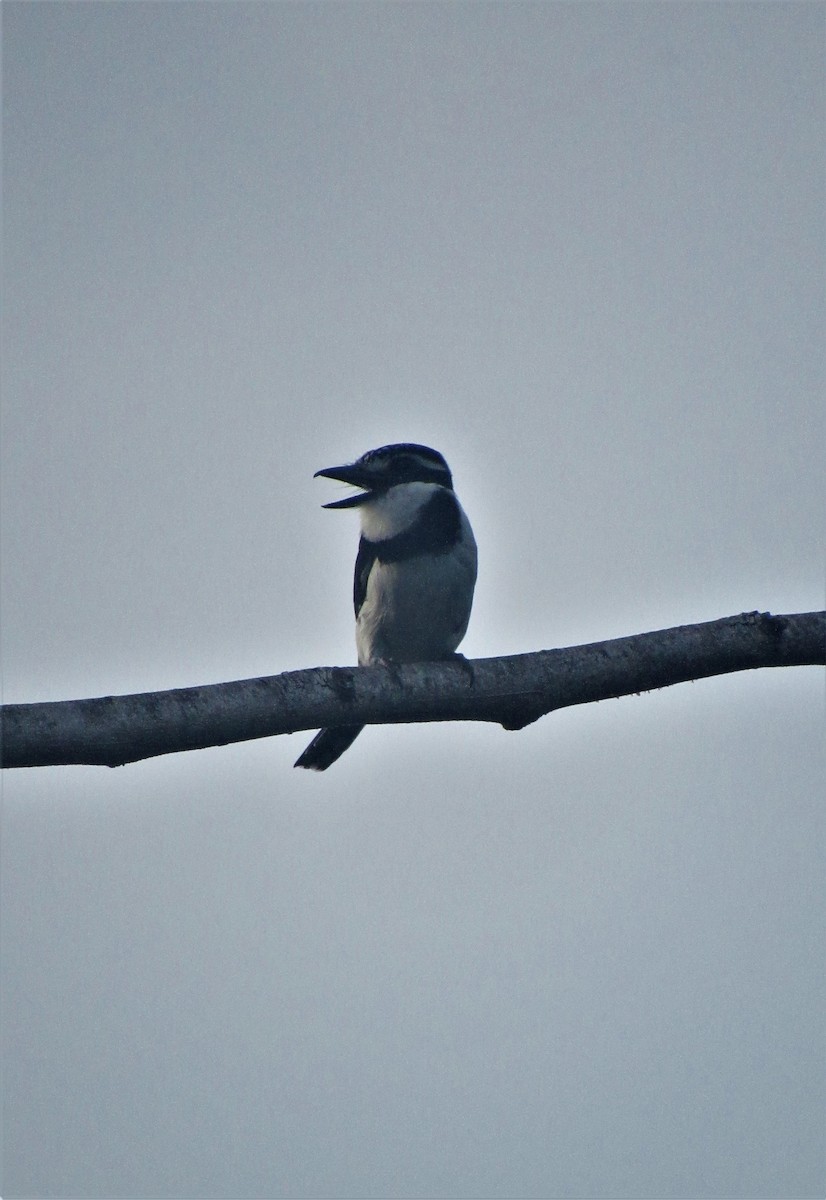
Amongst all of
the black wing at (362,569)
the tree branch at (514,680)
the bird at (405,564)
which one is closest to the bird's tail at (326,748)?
the bird at (405,564)

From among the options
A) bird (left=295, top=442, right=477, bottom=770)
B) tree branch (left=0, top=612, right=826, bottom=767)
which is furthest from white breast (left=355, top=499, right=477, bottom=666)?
tree branch (left=0, top=612, right=826, bottom=767)

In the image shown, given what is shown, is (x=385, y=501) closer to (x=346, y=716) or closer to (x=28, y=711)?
(x=346, y=716)

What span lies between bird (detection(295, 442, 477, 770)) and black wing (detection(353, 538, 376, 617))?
0.4 inches

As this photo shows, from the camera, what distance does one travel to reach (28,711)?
3207 millimetres

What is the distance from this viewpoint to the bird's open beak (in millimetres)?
5809

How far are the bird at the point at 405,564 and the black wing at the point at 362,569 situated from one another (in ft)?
0.04

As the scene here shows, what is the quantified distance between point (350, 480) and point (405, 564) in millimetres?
553

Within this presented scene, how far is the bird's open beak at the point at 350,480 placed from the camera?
229 inches

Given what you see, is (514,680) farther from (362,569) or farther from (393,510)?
(362,569)

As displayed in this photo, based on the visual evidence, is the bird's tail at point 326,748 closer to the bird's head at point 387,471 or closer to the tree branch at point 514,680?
the bird's head at point 387,471

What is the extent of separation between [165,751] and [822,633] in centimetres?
230

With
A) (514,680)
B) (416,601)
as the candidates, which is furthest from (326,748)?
(514,680)

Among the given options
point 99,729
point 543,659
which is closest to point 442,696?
point 543,659

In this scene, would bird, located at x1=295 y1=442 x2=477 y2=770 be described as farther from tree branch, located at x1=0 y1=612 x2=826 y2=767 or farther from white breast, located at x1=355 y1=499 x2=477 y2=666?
tree branch, located at x1=0 y1=612 x2=826 y2=767
